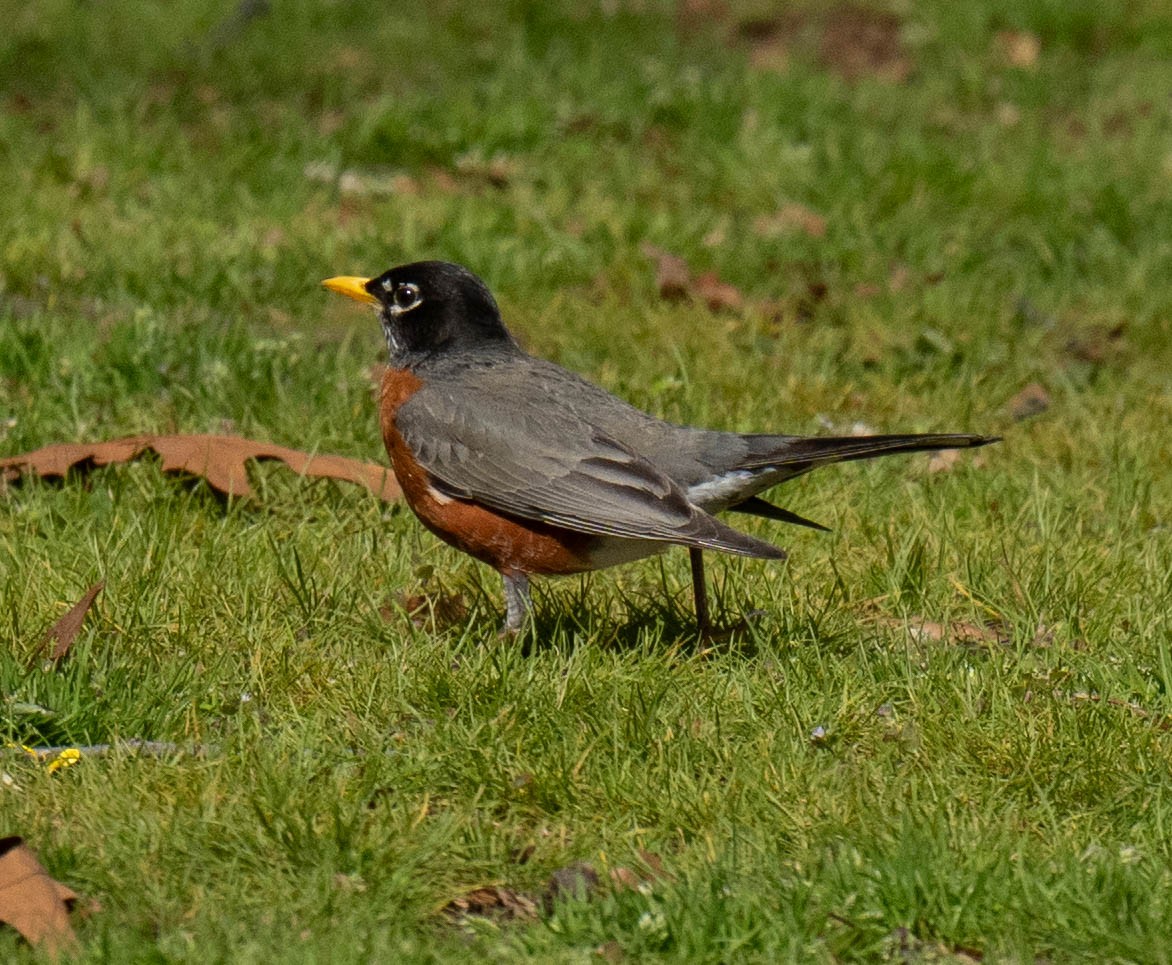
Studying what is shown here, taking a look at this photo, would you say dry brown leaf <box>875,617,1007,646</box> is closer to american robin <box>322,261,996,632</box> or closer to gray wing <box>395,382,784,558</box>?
american robin <box>322,261,996,632</box>

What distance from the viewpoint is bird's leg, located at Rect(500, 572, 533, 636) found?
4454 millimetres

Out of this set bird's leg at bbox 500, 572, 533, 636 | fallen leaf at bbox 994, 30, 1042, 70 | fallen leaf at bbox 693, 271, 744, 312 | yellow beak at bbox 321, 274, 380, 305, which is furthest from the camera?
fallen leaf at bbox 994, 30, 1042, 70

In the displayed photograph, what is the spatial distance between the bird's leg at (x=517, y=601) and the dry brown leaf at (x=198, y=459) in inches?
35.7

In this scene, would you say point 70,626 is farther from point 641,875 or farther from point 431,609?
point 641,875

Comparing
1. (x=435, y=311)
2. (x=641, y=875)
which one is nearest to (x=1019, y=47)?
(x=435, y=311)

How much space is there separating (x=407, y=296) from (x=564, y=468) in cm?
98

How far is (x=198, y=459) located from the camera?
5160mm

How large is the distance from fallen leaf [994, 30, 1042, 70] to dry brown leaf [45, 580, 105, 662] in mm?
7781

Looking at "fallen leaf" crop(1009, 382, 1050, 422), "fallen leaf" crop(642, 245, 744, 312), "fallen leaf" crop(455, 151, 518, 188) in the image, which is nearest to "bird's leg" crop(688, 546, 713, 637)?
"fallen leaf" crop(1009, 382, 1050, 422)

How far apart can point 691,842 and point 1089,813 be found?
83cm

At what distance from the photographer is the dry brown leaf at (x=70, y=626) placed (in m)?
4.07

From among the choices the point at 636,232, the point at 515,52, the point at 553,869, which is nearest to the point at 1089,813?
the point at 553,869

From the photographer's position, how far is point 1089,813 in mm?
3600

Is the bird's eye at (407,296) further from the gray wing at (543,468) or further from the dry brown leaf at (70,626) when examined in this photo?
the dry brown leaf at (70,626)
